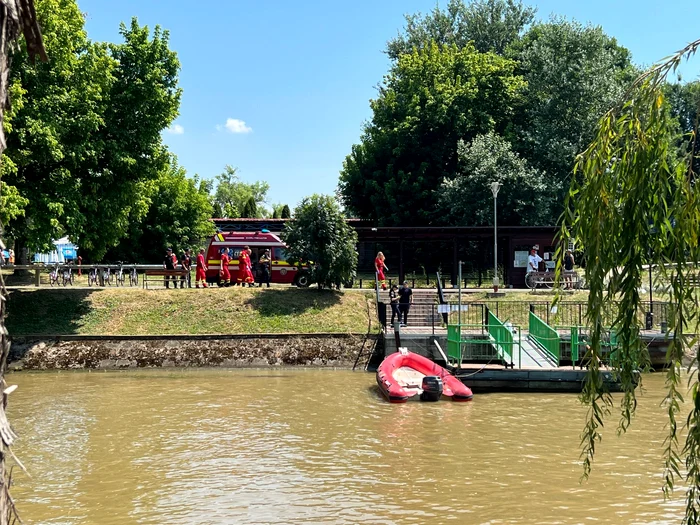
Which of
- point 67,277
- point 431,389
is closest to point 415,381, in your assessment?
point 431,389

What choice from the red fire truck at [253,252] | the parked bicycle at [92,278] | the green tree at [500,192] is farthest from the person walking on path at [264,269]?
the green tree at [500,192]

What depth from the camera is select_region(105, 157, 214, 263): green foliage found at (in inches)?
1844

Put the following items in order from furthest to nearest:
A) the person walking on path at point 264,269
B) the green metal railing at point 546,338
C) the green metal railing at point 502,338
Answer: the person walking on path at point 264,269, the green metal railing at point 546,338, the green metal railing at point 502,338

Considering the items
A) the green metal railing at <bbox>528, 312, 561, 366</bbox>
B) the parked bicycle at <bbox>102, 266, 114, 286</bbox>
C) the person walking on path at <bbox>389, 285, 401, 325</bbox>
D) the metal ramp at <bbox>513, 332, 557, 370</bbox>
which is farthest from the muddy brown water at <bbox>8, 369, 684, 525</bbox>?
the parked bicycle at <bbox>102, 266, 114, 286</bbox>

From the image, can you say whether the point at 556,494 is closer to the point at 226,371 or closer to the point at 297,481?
the point at 297,481

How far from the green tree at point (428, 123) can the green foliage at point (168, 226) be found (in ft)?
38.8

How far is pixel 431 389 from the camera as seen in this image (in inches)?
704

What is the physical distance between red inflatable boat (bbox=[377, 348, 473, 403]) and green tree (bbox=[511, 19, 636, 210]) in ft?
79.3

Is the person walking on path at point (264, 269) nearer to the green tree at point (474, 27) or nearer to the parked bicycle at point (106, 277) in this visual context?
the parked bicycle at point (106, 277)

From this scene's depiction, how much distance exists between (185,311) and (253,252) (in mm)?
6999

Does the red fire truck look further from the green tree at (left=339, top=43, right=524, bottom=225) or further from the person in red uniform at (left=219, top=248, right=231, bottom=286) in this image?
the green tree at (left=339, top=43, right=524, bottom=225)

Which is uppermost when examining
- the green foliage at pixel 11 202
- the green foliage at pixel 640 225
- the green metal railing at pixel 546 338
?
the green foliage at pixel 11 202

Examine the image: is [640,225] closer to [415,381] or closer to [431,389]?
[431,389]

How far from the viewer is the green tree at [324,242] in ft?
92.0
